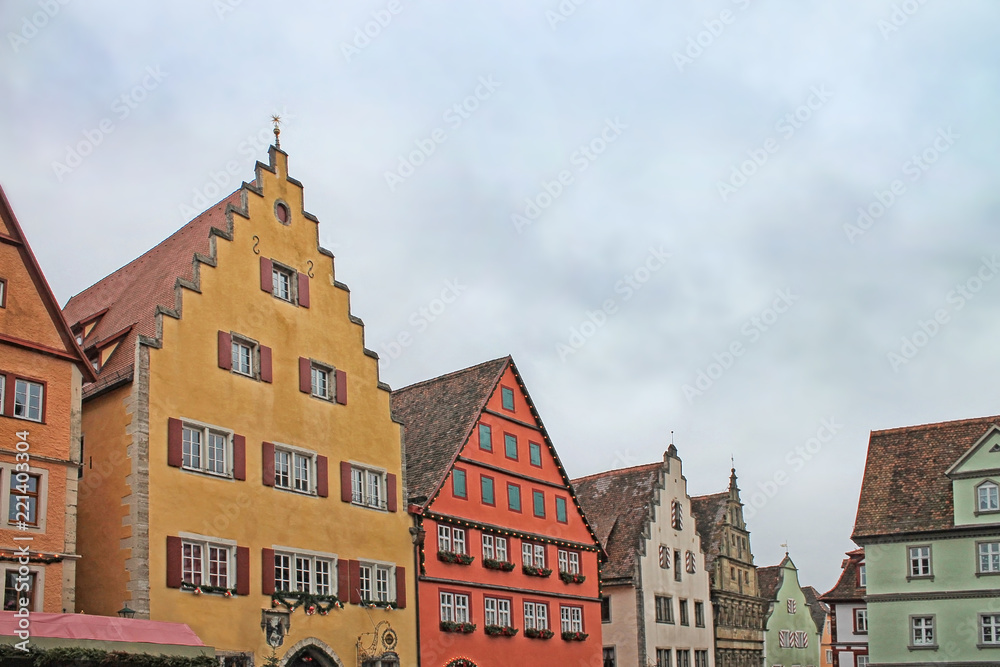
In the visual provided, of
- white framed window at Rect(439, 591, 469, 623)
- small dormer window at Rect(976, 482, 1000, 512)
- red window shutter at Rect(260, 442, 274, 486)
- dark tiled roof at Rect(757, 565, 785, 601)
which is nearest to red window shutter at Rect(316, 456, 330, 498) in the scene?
red window shutter at Rect(260, 442, 274, 486)

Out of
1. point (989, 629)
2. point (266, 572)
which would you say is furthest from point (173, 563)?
point (989, 629)

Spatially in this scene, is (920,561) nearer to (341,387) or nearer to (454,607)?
(454,607)

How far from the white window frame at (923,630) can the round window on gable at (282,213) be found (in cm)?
3199

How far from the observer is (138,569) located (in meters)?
27.5

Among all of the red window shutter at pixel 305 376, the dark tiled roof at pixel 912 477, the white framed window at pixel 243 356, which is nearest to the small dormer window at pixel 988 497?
the dark tiled roof at pixel 912 477

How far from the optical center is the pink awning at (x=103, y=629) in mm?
22906

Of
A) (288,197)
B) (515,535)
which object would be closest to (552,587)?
(515,535)

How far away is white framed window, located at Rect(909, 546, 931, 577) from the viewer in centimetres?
5009

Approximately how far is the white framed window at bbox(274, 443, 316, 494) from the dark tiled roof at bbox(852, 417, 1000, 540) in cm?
2827

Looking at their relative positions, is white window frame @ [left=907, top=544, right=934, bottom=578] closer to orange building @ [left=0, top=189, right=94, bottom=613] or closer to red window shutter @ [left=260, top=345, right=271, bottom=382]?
red window shutter @ [left=260, top=345, right=271, bottom=382]

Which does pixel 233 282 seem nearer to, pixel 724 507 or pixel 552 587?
pixel 552 587

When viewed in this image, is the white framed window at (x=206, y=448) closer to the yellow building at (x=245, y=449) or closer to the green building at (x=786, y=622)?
the yellow building at (x=245, y=449)

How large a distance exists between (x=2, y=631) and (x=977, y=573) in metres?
39.8

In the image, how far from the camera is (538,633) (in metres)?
41.8
